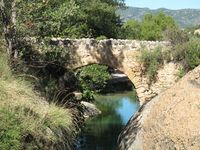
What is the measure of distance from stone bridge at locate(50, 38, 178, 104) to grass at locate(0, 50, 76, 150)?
954 centimetres

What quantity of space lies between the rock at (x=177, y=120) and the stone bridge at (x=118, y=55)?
13896 mm

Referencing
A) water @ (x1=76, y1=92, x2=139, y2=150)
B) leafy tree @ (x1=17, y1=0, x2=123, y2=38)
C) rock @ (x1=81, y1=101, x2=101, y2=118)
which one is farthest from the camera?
rock @ (x1=81, y1=101, x2=101, y2=118)

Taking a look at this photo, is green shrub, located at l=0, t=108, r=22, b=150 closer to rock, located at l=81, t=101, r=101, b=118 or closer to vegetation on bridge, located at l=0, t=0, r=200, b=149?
vegetation on bridge, located at l=0, t=0, r=200, b=149

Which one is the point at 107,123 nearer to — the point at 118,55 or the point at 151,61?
the point at 118,55

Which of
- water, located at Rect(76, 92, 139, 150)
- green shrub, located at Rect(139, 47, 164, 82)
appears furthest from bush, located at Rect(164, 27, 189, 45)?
water, located at Rect(76, 92, 139, 150)

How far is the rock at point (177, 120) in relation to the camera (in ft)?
12.6

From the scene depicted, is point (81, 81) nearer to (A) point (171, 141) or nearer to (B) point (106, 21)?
(B) point (106, 21)

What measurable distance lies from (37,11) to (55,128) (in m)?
4.59

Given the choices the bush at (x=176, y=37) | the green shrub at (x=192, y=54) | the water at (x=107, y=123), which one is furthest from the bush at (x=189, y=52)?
the water at (x=107, y=123)

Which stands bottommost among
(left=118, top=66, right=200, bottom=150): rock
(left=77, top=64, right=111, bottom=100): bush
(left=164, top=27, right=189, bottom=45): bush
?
(left=77, top=64, right=111, bottom=100): bush

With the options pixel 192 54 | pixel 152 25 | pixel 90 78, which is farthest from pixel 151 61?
pixel 152 25

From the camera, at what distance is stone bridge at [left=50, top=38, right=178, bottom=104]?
18.5m

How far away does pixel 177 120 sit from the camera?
3.98 metres

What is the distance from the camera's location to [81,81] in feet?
69.9
